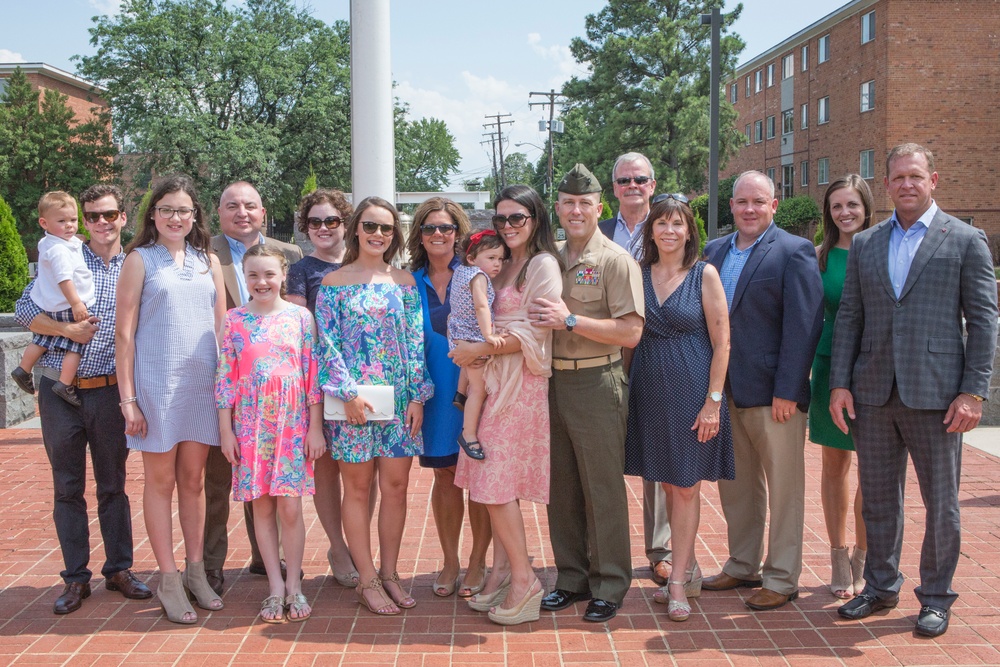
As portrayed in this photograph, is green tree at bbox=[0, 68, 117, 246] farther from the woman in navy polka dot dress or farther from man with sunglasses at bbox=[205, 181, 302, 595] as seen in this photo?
the woman in navy polka dot dress

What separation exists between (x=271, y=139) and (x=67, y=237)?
120 ft

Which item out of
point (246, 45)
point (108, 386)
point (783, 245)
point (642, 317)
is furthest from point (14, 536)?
point (246, 45)

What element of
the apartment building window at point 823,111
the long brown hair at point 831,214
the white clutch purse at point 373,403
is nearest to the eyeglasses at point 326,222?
the white clutch purse at point 373,403

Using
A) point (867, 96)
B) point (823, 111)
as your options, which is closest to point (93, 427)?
point (867, 96)

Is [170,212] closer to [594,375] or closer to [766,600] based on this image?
[594,375]

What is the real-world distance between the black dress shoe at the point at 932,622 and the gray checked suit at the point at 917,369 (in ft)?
0.17

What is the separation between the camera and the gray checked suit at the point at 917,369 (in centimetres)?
387

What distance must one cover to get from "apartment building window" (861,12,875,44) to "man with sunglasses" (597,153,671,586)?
3420 centimetres

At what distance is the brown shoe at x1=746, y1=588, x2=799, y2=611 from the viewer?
4.23 metres

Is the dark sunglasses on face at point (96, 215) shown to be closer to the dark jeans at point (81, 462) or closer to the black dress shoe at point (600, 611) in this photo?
the dark jeans at point (81, 462)

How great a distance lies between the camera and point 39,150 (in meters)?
42.2

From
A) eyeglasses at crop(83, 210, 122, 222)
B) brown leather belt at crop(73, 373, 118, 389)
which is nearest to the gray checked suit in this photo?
brown leather belt at crop(73, 373, 118, 389)

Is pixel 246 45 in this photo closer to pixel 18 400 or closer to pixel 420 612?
pixel 18 400

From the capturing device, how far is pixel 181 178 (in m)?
4.23
